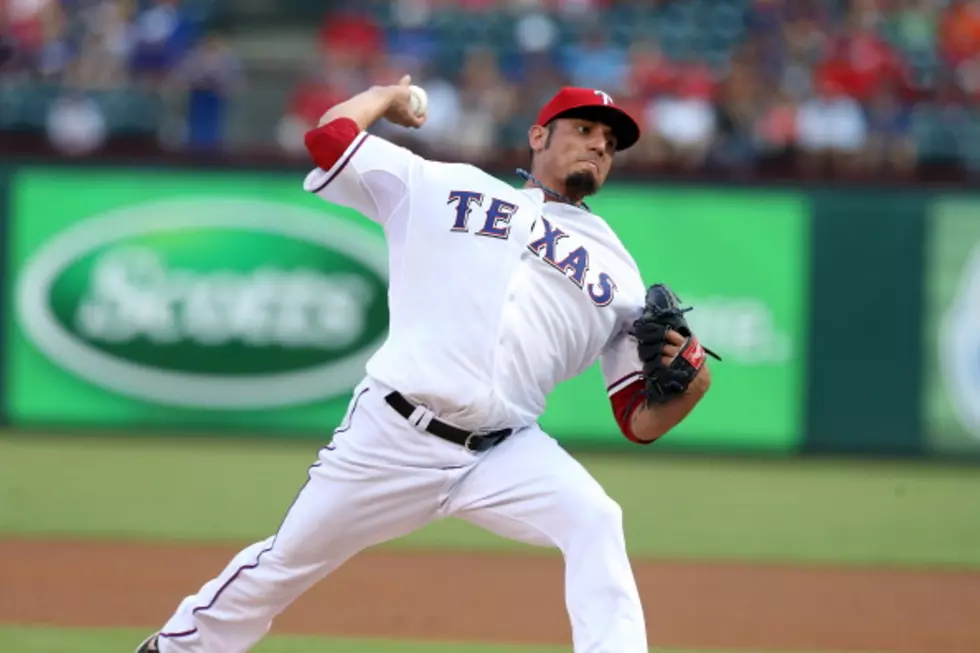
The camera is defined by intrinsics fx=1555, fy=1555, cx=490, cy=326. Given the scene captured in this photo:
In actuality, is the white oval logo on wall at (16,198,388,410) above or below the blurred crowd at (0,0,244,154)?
below

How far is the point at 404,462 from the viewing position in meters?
4.79

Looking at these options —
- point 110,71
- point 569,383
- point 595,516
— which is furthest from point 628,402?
point 110,71

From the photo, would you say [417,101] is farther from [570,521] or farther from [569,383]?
[569,383]

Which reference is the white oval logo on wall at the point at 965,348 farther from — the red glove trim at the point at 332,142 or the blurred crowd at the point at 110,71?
the red glove trim at the point at 332,142

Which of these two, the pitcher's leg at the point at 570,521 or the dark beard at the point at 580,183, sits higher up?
the dark beard at the point at 580,183

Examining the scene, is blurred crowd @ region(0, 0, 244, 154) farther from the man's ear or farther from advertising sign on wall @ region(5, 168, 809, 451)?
the man's ear

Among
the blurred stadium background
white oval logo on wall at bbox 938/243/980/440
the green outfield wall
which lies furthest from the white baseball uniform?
white oval logo on wall at bbox 938/243/980/440

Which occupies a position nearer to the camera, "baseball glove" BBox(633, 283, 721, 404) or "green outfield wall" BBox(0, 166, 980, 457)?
"baseball glove" BBox(633, 283, 721, 404)

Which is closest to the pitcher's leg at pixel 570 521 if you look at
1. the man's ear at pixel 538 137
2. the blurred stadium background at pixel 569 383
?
the man's ear at pixel 538 137

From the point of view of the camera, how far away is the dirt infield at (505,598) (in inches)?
254

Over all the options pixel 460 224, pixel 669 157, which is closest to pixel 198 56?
pixel 669 157

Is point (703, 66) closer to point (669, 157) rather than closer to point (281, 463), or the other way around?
point (669, 157)

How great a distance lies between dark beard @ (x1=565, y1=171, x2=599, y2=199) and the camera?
5.06 metres

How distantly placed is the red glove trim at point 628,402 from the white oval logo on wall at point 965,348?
7058 mm
